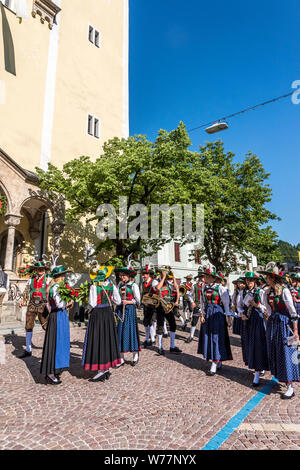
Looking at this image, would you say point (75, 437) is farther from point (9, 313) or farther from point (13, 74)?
point (13, 74)

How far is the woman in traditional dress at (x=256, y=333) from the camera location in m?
5.68

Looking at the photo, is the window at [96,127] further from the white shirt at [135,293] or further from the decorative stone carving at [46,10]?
the white shirt at [135,293]

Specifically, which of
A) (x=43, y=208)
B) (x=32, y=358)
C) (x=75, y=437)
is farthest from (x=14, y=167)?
(x=75, y=437)

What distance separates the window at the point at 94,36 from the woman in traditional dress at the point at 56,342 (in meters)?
23.0

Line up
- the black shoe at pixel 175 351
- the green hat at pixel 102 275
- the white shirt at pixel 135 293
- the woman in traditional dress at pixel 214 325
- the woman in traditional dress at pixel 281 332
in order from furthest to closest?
the black shoe at pixel 175 351
the white shirt at pixel 135 293
the woman in traditional dress at pixel 214 325
the green hat at pixel 102 275
the woman in traditional dress at pixel 281 332

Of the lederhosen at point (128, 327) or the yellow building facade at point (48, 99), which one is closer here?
the lederhosen at point (128, 327)

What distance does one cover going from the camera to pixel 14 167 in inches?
585

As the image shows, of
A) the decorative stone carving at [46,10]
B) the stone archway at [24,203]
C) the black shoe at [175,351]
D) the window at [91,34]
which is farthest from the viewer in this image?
the window at [91,34]

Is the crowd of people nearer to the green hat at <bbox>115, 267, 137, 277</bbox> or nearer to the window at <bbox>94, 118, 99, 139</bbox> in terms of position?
the green hat at <bbox>115, 267, 137, 277</bbox>

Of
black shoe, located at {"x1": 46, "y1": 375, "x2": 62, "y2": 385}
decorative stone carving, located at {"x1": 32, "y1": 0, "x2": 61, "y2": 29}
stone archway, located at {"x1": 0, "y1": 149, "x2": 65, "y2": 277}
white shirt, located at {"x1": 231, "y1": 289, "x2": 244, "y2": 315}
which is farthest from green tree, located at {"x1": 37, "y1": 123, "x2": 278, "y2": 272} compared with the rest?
decorative stone carving, located at {"x1": 32, "y1": 0, "x2": 61, "y2": 29}

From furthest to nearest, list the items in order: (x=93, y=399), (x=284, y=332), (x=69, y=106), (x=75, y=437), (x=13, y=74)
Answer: (x=69, y=106)
(x=13, y=74)
(x=284, y=332)
(x=93, y=399)
(x=75, y=437)

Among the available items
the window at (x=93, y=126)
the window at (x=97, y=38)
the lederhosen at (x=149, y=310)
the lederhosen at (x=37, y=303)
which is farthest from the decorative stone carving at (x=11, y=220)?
the window at (x=97, y=38)

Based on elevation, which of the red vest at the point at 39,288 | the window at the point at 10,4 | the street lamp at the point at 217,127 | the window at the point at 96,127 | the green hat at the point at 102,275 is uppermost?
the window at the point at 10,4
